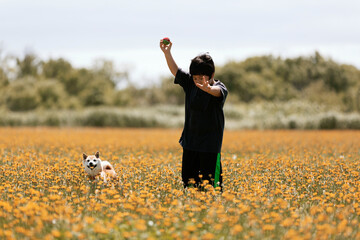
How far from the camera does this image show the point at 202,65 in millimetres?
4734

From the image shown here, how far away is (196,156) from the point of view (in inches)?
206

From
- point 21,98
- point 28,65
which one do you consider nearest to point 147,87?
point 28,65

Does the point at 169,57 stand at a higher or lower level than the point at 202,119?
higher

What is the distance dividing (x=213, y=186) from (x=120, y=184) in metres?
1.24

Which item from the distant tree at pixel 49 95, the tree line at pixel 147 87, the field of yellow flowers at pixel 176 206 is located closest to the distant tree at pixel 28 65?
Answer: the tree line at pixel 147 87

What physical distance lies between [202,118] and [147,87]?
56017 millimetres

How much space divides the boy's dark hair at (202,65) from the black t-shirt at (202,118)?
0.75 ft

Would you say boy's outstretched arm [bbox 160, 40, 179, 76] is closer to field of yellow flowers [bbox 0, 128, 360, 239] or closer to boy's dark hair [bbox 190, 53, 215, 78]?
boy's dark hair [bbox 190, 53, 215, 78]

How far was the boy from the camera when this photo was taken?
4797mm

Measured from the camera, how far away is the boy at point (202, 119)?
4.80 metres

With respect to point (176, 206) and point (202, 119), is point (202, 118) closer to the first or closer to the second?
point (202, 119)

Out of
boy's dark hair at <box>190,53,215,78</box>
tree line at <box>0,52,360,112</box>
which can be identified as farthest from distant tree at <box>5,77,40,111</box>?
boy's dark hair at <box>190,53,215,78</box>

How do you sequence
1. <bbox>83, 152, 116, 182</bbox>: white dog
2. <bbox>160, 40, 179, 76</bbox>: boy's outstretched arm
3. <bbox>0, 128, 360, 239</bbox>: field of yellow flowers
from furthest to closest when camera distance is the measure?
<bbox>83, 152, 116, 182</bbox>: white dog < <bbox>160, 40, 179, 76</bbox>: boy's outstretched arm < <bbox>0, 128, 360, 239</bbox>: field of yellow flowers

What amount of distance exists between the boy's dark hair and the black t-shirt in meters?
0.23
